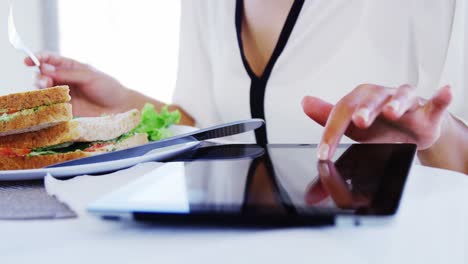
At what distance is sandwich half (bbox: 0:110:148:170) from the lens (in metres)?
0.63

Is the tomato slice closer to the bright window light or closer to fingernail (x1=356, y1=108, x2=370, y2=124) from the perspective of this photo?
fingernail (x1=356, y1=108, x2=370, y2=124)

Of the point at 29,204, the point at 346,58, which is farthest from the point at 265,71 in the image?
the point at 29,204

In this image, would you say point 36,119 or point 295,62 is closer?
point 36,119

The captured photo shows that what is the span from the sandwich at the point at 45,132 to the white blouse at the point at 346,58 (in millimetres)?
537

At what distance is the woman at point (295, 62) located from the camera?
3.50ft

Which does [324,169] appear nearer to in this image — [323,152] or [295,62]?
[323,152]

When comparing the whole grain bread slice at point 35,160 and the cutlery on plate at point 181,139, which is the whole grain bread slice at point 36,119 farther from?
the cutlery on plate at point 181,139

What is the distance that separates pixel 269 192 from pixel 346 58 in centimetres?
88

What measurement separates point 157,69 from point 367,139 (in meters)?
2.38

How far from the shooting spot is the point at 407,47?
1125mm

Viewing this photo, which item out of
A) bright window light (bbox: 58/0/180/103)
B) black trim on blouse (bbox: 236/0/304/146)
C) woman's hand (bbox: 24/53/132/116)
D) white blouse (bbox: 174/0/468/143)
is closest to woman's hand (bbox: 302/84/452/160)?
white blouse (bbox: 174/0/468/143)

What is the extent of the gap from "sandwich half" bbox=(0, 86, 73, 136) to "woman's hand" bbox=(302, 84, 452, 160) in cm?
32

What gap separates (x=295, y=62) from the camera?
120 centimetres

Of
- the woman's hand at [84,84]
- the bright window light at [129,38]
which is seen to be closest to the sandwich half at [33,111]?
the woman's hand at [84,84]
